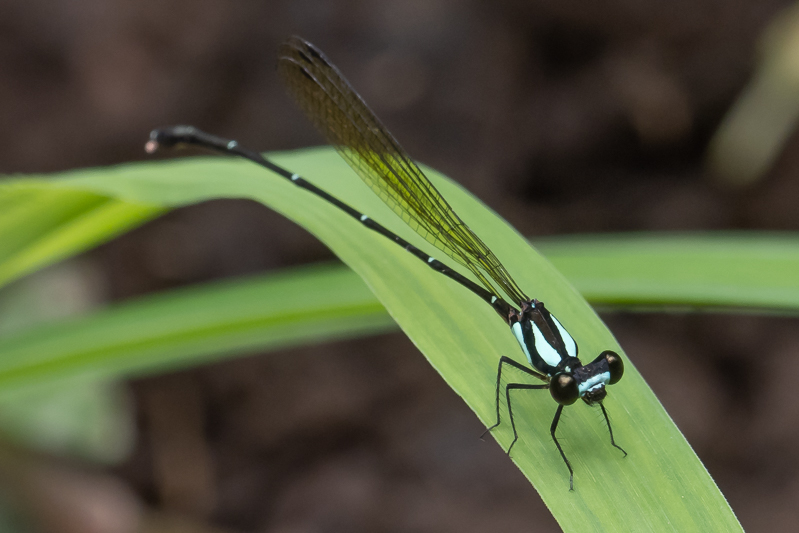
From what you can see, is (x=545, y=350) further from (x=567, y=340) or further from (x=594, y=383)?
(x=594, y=383)

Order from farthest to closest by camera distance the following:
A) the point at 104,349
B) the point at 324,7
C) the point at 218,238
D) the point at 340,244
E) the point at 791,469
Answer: the point at 324,7
the point at 218,238
the point at 791,469
the point at 104,349
the point at 340,244

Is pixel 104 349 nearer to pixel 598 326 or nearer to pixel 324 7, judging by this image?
pixel 598 326

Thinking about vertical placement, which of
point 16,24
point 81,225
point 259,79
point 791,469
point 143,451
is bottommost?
point 791,469

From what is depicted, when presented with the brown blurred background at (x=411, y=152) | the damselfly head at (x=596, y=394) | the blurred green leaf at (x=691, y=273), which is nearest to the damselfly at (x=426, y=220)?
the damselfly head at (x=596, y=394)

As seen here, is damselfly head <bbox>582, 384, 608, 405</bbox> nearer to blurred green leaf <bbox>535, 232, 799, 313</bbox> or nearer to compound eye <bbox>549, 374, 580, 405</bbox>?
compound eye <bbox>549, 374, 580, 405</bbox>

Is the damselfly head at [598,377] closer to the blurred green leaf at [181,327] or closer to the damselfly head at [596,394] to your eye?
the damselfly head at [596,394]

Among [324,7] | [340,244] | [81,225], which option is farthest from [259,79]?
[340,244]
